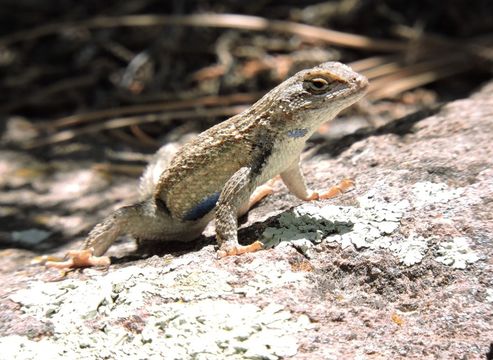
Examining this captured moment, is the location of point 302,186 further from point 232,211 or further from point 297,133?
point 232,211

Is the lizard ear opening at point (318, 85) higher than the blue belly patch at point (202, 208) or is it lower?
higher

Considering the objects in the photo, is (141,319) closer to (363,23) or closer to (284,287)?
(284,287)

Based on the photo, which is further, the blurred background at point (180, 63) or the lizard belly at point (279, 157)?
the blurred background at point (180, 63)

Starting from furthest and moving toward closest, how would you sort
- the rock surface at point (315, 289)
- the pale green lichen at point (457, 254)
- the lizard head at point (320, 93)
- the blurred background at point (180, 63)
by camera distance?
the blurred background at point (180, 63)
the lizard head at point (320, 93)
the pale green lichen at point (457, 254)
the rock surface at point (315, 289)

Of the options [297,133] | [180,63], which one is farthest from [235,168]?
[180,63]

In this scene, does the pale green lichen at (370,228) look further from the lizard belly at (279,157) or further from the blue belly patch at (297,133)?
the blue belly patch at (297,133)

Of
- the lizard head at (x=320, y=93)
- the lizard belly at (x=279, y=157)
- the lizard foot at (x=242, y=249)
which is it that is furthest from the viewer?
the lizard belly at (x=279, y=157)

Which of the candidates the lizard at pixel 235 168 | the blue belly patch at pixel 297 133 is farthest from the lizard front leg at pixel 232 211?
the blue belly patch at pixel 297 133

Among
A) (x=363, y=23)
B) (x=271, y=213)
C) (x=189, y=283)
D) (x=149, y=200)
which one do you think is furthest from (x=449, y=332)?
(x=363, y=23)
